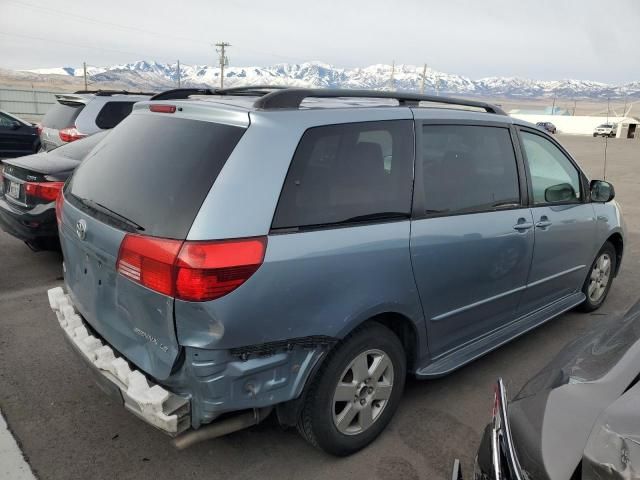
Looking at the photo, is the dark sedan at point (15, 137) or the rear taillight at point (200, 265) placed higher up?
the rear taillight at point (200, 265)

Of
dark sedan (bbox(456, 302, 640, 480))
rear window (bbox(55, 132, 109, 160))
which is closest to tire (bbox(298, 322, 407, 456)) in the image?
dark sedan (bbox(456, 302, 640, 480))

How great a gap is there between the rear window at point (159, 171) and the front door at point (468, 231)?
1115 mm

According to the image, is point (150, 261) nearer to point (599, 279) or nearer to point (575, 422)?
point (575, 422)

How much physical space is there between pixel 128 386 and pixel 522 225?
101 inches

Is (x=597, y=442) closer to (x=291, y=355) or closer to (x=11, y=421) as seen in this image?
(x=291, y=355)

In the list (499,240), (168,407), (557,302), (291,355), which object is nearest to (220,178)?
(291,355)

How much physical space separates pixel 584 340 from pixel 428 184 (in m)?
1.12

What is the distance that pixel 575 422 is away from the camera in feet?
4.82

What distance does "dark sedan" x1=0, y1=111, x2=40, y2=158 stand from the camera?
12.4m

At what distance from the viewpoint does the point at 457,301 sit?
2965mm

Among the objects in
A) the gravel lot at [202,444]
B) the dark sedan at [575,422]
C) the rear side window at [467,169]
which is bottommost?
the gravel lot at [202,444]

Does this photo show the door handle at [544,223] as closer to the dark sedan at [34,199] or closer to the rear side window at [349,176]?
the rear side window at [349,176]

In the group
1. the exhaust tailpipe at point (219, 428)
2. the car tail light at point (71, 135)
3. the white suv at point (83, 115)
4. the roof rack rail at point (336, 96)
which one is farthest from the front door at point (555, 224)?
the car tail light at point (71, 135)

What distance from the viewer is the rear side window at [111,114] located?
8.36m
